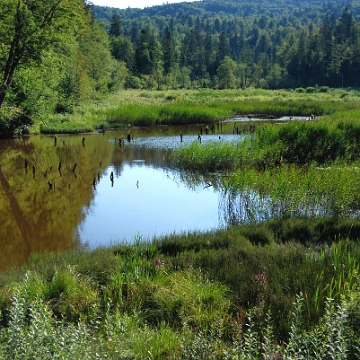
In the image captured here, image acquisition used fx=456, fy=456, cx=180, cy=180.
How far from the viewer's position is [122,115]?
3494 cm

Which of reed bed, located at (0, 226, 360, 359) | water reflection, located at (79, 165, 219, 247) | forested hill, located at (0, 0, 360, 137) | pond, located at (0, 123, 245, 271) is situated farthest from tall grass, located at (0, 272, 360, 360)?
forested hill, located at (0, 0, 360, 137)

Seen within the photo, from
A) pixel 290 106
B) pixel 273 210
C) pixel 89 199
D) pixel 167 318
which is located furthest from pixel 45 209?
pixel 290 106

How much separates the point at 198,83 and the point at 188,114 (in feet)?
237

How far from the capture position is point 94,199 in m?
14.6

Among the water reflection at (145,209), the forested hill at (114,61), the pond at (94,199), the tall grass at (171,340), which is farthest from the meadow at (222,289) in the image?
the forested hill at (114,61)

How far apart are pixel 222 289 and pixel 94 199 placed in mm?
8874

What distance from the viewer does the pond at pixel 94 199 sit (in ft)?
36.8

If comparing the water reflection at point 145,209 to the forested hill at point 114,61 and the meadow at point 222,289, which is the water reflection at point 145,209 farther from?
the forested hill at point 114,61

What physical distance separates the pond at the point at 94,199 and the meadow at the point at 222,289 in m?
1.47

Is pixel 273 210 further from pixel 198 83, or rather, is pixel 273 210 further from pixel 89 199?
pixel 198 83

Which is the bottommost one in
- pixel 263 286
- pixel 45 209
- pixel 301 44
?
pixel 45 209

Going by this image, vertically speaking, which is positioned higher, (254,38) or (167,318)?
(254,38)

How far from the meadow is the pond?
4.83 ft

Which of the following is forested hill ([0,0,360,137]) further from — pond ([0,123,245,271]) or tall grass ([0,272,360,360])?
tall grass ([0,272,360,360])
